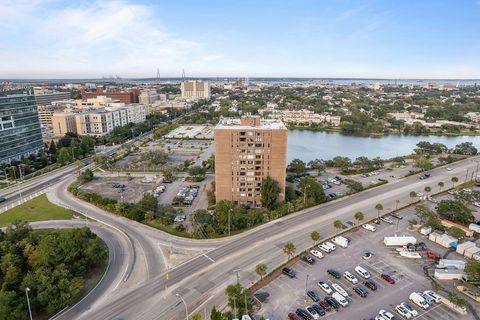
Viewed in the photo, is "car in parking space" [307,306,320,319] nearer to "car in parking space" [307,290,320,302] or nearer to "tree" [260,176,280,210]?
"car in parking space" [307,290,320,302]

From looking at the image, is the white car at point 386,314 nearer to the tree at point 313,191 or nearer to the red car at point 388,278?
the red car at point 388,278

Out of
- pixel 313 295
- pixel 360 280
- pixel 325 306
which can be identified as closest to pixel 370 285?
pixel 360 280

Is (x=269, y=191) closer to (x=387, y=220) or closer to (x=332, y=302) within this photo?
(x=387, y=220)

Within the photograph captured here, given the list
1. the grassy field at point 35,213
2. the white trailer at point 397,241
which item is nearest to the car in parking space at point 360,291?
the white trailer at point 397,241

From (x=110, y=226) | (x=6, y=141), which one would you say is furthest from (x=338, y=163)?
(x=6, y=141)

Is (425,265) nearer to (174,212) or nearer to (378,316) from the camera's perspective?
(378,316)

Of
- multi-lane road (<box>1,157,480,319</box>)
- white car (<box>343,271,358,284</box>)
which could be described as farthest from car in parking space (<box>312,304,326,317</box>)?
multi-lane road (<box>1,157,480,319</box>)
